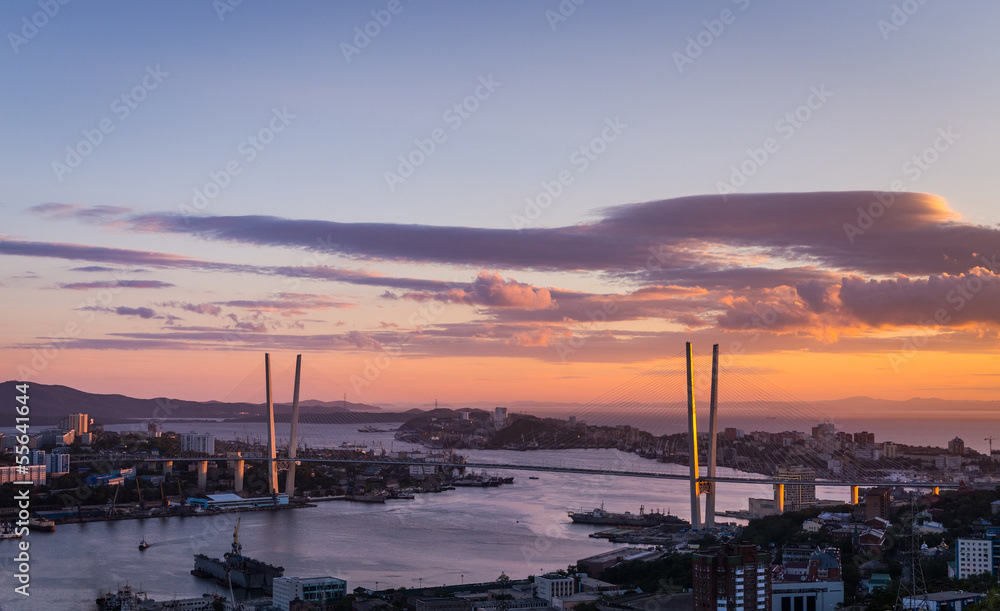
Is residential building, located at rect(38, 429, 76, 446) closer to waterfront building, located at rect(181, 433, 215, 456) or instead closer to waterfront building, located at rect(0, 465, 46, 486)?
waterfront building, located at rect(181, 433, 215, 456)

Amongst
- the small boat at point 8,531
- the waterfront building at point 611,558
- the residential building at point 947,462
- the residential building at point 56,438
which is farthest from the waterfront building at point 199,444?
the residential building at point 947,462

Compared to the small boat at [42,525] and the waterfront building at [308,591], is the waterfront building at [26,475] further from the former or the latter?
the waterfront building at [308,591]

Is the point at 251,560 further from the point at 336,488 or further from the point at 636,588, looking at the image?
the point at 336,488

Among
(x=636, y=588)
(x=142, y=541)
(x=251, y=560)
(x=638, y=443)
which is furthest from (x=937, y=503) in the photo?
(x=638, y=443)

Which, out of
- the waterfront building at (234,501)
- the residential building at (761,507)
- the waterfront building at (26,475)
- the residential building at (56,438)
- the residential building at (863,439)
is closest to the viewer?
the residential building at (761,507)

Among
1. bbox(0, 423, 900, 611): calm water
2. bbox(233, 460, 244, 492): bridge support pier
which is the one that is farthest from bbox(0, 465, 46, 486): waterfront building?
bbox(0, 423, 900, 611): calm water
